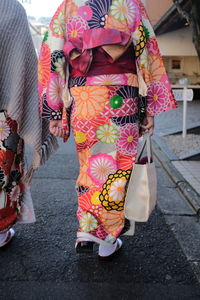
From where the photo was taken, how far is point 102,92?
6.92 feet

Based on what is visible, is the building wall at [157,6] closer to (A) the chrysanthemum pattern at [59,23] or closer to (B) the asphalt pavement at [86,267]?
(B) the asphalt pavement at [86,267]

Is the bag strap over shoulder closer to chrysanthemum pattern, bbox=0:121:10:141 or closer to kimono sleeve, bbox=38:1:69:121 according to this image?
kimono sleeve, bbox=38:1:69:121

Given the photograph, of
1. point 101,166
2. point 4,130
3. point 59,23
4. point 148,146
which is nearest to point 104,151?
point 101,166

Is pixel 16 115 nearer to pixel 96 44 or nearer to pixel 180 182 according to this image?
pixel 96 44

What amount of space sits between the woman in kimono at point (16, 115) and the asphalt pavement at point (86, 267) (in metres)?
0.25

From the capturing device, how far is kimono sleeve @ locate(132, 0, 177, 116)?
2.09 m

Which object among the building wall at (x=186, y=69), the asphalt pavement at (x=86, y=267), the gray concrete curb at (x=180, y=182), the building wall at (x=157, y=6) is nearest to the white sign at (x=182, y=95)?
Result: the gray concrete curb at (x=180, y=182)

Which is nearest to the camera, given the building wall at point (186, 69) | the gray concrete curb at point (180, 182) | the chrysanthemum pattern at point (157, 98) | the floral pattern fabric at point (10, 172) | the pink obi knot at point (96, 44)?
A: the pink obi knot at point (96, 44)

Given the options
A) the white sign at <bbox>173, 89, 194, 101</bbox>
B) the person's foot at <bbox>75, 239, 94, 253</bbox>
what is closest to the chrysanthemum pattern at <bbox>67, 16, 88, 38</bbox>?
the person's foot at <bbox>75, 239, 94, 253</bbox>

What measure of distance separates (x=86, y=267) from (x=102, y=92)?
1130mm

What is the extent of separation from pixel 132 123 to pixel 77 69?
1.55 ft

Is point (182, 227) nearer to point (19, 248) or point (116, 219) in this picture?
point (116, 219)

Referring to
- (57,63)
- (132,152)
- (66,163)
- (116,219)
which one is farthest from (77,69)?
(66,163)

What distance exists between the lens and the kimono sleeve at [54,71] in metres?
2.16
